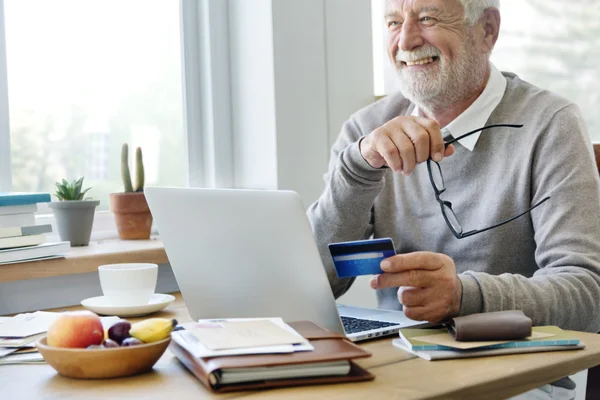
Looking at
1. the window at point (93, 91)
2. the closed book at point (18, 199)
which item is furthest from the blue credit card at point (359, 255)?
the window at point (93, 91)

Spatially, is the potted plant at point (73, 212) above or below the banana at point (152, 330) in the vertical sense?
above

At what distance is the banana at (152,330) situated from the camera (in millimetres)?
1011

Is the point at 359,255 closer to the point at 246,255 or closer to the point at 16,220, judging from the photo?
the point at 246,255

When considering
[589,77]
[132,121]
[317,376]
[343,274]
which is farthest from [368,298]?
[317,376]

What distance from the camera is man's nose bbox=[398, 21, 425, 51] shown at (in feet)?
5.86

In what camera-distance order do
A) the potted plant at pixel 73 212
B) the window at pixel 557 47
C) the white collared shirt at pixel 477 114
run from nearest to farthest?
the white collared shirt at pixel 477 114
the potted plant at pixel 73 212
the window at pixel 557 47

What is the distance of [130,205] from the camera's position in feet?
7.37

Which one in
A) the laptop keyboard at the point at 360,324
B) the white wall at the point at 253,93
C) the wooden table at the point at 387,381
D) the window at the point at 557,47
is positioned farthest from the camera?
the window at the point at 557,47

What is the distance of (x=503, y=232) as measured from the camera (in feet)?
5.54

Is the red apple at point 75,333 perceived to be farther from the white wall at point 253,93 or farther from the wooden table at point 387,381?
the white wall at point 253,93

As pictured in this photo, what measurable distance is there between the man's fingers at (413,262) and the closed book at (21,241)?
1007mm

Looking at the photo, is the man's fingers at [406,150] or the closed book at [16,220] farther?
the closed book at [16,220]

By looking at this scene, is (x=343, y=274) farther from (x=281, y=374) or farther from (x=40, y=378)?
(x=40, y=378)

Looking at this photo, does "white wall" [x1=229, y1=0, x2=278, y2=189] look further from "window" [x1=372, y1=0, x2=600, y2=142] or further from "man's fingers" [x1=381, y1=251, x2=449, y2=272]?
"man's fingers" [x1=381, y1=251, x2=449, y2=272]
